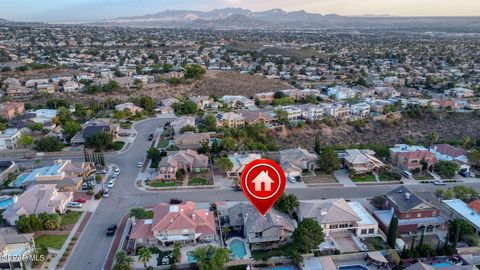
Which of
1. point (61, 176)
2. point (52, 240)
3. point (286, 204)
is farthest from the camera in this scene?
point (61, 176)

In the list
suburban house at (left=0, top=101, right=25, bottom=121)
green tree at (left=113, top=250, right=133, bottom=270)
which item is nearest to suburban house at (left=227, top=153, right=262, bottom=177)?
green tree at (left=113, top=250, right=133, bottom=270)

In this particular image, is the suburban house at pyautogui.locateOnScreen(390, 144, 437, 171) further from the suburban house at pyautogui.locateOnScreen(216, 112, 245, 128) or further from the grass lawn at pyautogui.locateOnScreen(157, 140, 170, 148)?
the grass lawn at pyautogui.locateOnScreen(157, 140, 170, 148)

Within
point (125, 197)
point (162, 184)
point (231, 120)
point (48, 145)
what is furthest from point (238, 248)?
point (48, 145)

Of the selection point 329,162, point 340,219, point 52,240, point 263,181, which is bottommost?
point 52,240

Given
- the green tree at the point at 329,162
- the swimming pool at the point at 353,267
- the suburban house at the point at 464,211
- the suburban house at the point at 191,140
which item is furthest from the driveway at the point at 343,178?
the suburban house at the point at 191,140

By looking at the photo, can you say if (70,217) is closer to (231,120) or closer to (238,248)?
(238,248)

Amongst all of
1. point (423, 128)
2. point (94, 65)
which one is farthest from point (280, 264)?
point (94, 65)

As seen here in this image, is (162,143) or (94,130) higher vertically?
(94,130)

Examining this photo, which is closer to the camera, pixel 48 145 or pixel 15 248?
pixel 15 248
